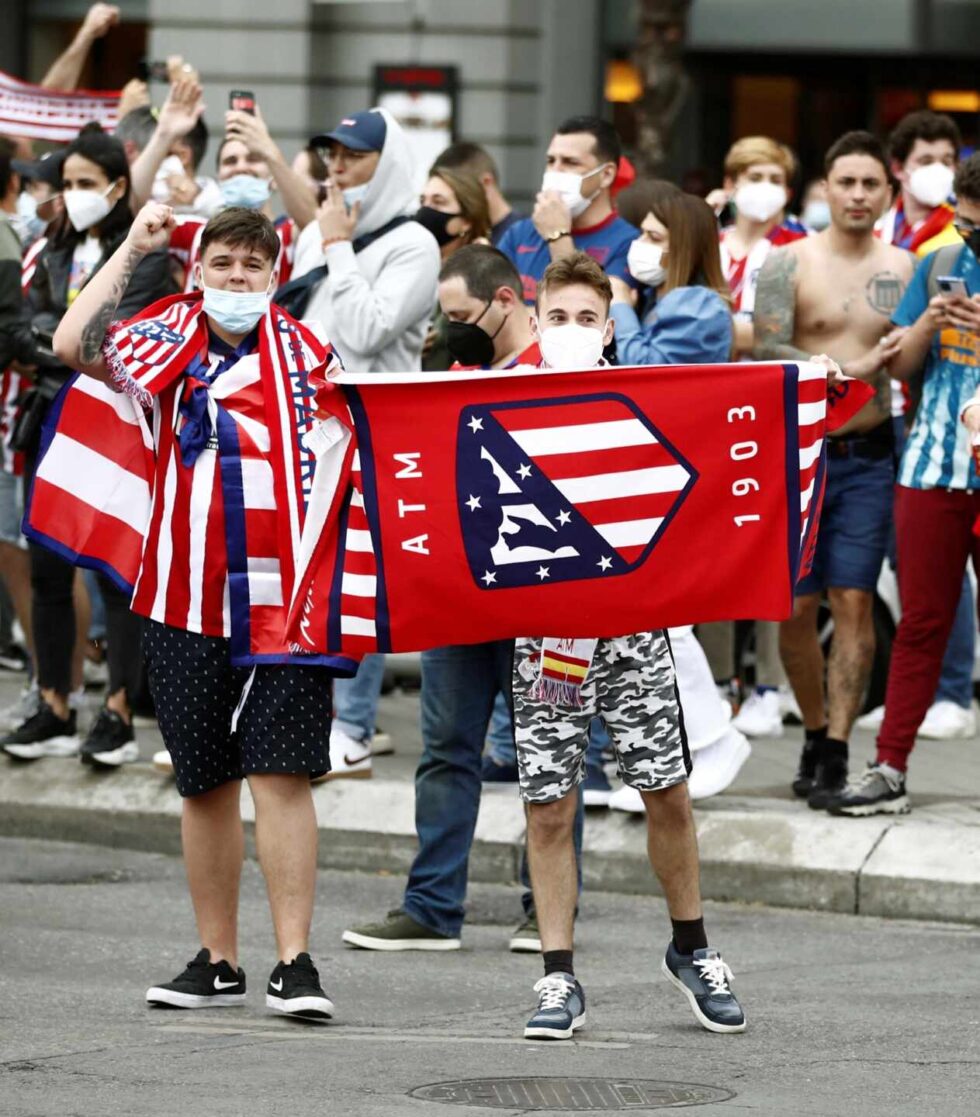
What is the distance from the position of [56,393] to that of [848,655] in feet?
10.4

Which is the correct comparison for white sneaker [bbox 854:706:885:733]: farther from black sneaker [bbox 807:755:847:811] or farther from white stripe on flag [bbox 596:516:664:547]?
white stripe on flag [bbox 596:516:664:547]

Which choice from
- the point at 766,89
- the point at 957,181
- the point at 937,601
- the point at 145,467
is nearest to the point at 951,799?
the point at 937,601

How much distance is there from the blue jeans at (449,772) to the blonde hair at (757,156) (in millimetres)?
4146

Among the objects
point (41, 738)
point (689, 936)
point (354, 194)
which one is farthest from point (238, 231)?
point (41, 738)

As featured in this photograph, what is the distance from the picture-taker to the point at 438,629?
6402 mm

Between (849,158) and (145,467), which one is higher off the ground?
(849,158)

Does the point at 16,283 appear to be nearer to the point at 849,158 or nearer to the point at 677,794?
the point at 849,158

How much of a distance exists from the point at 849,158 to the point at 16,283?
129 inches

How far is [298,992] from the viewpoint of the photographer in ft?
20.7

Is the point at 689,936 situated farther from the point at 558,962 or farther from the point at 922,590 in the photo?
the point at 922,590

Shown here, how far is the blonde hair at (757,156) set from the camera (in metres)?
10.9

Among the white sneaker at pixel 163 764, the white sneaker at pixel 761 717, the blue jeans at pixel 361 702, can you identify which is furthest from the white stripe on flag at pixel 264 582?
the white sneaker at pixel 761 717

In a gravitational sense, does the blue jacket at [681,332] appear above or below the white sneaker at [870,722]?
above

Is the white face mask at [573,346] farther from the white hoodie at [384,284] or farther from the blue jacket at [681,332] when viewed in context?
the white hoodie at [384,284]
